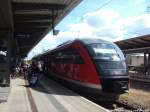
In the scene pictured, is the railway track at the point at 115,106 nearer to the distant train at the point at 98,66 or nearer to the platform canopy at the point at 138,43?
the distant train at the point at 98,66

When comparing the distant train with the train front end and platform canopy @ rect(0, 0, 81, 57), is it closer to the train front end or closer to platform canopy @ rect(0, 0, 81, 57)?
the train front end

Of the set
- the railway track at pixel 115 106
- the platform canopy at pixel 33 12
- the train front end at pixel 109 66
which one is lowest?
the railway track at pixel 115 106

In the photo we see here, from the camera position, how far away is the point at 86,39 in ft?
72.4

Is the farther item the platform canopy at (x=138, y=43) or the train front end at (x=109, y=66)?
the platform canopy at (x=138, y=43)

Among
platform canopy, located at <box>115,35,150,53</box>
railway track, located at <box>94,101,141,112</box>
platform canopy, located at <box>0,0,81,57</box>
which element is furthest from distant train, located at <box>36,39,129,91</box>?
platform canopy, located at <box>115,35,150,53</box>

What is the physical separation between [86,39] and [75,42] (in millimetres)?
811

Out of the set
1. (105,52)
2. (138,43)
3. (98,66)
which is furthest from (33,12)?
(138,43)

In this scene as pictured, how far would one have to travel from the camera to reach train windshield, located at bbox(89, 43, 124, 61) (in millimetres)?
20359

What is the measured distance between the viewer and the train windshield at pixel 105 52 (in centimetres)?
2036

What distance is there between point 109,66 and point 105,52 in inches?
39.7

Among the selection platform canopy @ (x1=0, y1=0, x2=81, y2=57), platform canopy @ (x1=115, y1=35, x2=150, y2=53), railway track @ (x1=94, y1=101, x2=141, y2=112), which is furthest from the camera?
platform canopy @ (x1=115, y1=35, x2=150, y2=53)

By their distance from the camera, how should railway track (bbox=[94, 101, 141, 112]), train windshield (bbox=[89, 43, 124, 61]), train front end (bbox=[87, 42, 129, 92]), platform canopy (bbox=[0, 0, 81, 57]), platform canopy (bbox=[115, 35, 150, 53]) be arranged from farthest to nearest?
platform canopy (bbox=[115, 35, 150, 53]), platform canopy (bbox=[0, 0, 81, 57]), train windshield (bbox=[89, 43, 124, 61]), train front end (bbox=[87, 42, 129, 92]), railway track (bbox=[94, 101, 141, 112])

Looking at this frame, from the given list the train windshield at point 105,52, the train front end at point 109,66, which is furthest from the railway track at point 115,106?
the train windshield at point 105,52

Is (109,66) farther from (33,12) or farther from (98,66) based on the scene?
(33,12)
